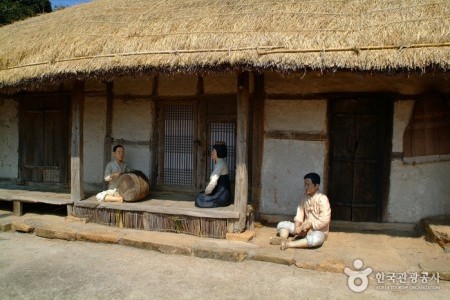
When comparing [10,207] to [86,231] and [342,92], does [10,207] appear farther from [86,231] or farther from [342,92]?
[342,92]

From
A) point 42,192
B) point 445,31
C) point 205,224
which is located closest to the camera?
point 445,31

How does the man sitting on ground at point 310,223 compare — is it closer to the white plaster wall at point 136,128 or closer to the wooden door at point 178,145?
the wooden door at point 178,145

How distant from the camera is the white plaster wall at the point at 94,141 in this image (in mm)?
7621

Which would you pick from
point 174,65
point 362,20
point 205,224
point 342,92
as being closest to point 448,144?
point 342,92

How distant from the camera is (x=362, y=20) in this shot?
17.4 ft

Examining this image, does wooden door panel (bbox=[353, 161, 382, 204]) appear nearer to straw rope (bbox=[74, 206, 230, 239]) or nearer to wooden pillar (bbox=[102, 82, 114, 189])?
straw rope (bbox=[74, 206, 230, 239])

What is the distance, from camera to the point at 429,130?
20.0 ft

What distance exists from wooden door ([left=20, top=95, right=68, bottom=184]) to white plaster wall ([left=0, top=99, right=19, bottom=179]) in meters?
0.21

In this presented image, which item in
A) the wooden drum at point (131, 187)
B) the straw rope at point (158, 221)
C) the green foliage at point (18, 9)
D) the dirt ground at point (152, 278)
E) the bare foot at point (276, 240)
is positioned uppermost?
the green foliage at point (18, 9)

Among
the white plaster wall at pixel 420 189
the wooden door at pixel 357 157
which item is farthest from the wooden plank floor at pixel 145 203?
the white plaster wall at pixel 420 189

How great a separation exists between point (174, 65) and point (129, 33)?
1275 millimetres

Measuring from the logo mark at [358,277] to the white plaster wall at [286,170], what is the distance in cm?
173

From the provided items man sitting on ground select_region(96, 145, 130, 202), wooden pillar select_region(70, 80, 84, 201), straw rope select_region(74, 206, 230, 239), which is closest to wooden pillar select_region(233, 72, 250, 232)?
straw rope select_region(74, 206, 230, 239)

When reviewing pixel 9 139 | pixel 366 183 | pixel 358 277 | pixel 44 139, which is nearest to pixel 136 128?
pixel 44 139
